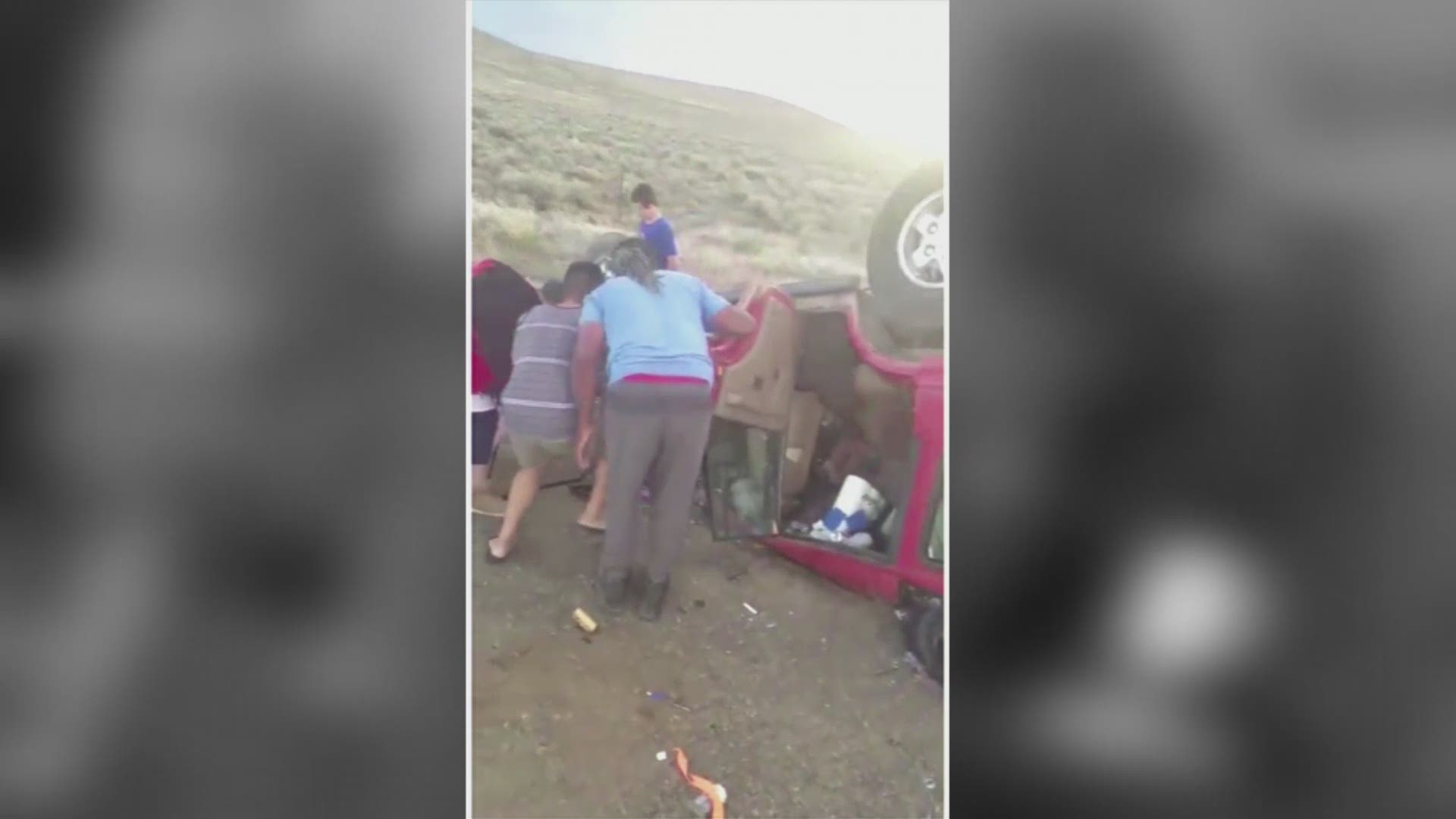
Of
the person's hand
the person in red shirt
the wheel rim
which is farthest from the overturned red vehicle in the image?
the person in red shirt

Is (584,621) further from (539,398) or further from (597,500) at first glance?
(539,398)

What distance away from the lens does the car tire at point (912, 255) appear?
148cm

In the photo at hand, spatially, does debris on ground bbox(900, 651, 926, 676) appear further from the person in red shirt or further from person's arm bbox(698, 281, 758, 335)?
the person in red shirt

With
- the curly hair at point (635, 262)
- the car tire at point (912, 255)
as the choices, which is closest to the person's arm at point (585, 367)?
the curly hair at point (635, 262)

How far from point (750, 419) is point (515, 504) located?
46 centimetres

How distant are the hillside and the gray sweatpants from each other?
0.25 m

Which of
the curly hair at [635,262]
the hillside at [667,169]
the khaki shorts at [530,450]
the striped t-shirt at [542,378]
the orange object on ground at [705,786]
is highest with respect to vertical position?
the hillside at [667,169]

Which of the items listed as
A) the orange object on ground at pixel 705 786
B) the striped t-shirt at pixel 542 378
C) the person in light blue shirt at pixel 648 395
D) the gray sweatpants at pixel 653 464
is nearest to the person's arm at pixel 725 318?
the person in light blue shirt at pixel 648 395

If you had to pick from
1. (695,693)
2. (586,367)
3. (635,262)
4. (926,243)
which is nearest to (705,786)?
(695,693)

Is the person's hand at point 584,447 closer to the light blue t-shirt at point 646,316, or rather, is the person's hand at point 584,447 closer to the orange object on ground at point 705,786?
the light blue t-shirt at point 646,316

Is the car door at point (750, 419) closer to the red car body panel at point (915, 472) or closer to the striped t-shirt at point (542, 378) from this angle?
the red car body panel at point (915, 472)

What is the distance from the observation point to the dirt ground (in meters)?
1.47

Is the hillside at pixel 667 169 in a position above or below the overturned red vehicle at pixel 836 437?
above

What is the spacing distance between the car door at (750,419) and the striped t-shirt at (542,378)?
0.27 metres
